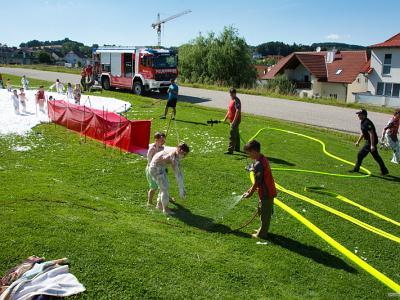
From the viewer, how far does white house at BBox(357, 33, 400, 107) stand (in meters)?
46.4

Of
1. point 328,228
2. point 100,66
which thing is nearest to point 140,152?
point 328,228

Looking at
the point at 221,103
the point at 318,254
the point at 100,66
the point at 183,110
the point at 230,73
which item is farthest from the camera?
the point at 230,73

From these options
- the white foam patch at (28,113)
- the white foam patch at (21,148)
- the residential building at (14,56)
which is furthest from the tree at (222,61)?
the residential building at (14,56)

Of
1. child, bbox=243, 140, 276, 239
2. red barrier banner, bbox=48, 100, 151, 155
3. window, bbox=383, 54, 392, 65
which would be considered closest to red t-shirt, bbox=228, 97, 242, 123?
red barrier banner, bbox=48, 100, 151, 155

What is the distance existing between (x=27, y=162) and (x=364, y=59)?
53513 mm

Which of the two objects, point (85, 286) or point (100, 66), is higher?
point (100, 66)

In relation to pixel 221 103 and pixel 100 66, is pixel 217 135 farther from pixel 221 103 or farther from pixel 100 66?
A: pixel 100 66

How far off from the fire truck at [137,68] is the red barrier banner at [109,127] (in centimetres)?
1080

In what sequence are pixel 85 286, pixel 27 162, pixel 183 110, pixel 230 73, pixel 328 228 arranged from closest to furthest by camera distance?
pixel 85 286 < pixel 328 228 < pixel 27 162 < pixel 183 110 < pixel 230 73

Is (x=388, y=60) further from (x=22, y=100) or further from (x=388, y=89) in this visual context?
(x=22, y=100)

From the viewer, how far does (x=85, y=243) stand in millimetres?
6586

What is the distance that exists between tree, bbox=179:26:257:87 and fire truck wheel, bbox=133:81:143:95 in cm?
2235

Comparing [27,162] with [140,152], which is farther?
[140,152]

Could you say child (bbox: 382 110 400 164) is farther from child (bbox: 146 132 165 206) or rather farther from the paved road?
child (bbox: 146 132 165 206)
